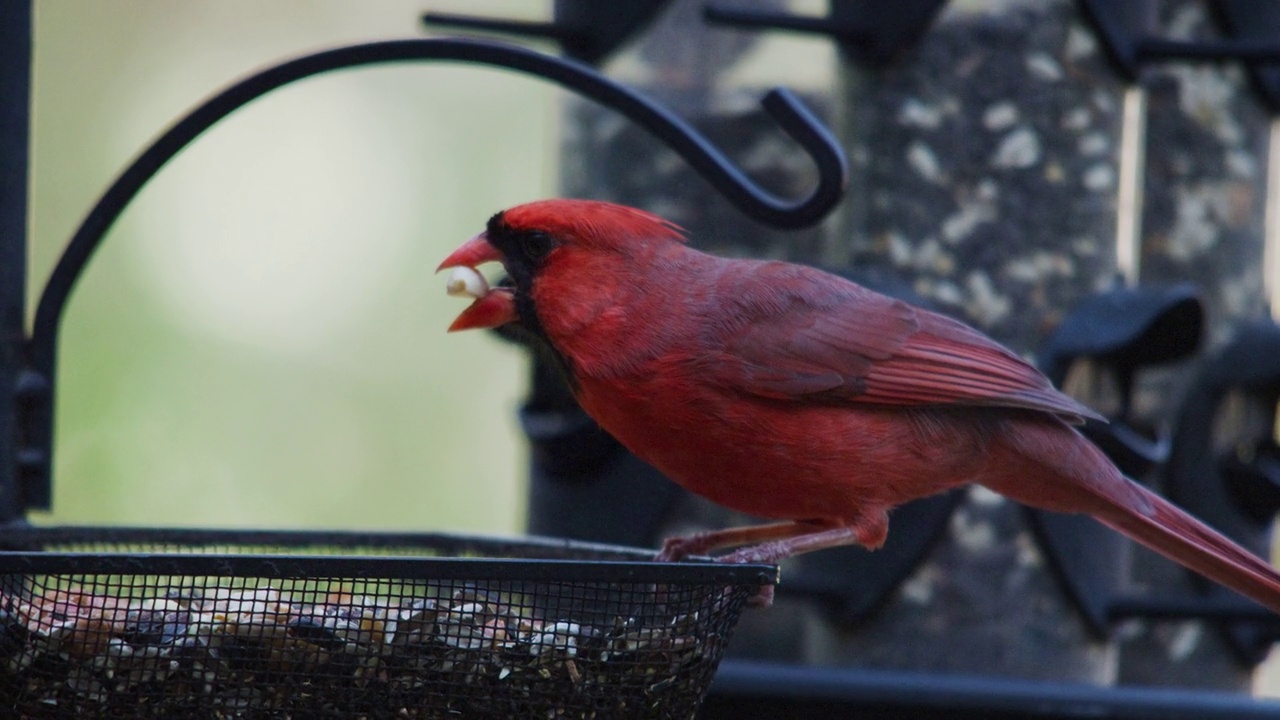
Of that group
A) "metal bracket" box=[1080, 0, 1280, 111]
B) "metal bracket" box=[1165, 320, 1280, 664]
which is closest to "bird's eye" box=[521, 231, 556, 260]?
"metal bracket" box=[1080, 0, 1280, 111]

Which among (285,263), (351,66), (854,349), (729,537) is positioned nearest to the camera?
(351,66)

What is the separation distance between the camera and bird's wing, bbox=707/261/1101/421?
2832 mm

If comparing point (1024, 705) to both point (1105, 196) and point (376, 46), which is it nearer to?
point (1105, 196)

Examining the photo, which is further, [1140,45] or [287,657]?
[1140,45]

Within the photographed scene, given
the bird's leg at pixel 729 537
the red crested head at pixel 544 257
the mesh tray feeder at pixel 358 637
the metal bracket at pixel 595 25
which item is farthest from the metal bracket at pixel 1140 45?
the mesh tray feeder at pixel 358 637

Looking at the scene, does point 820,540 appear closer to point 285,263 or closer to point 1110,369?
point 1110,369

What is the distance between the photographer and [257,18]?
7.91 m

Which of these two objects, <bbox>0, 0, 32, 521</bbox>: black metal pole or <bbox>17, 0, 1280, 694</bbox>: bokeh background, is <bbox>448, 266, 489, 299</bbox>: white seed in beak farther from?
<bbox>17, 0, 1280, 694</bbox>: bokeh background

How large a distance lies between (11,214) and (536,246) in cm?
80

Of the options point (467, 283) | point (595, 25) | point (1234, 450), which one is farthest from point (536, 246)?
point (1234, 450)

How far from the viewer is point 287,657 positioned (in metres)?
1.96

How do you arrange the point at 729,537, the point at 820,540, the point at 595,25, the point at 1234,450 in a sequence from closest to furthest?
the point at 820,540
the point at 729,537
the point at 595,25
the point at 1234,450

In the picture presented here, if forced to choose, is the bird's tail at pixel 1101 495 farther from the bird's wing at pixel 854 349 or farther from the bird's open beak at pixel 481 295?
the bird's open beak at pixel 481 295

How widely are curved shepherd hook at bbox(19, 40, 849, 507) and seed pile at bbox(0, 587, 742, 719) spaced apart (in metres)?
0.57
